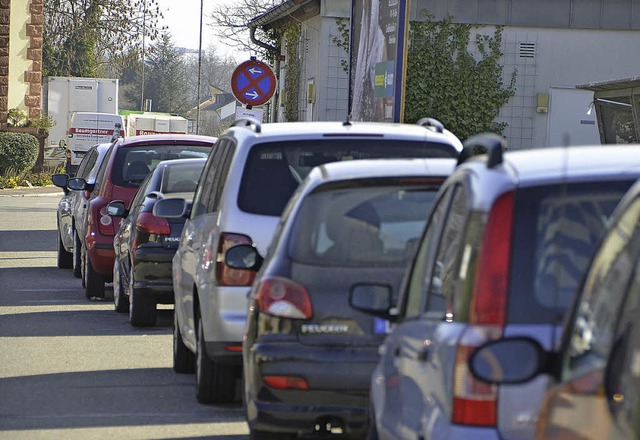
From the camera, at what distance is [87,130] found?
159 ft

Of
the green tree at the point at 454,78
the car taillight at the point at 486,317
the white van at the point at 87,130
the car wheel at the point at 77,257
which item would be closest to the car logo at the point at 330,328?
the car taillight at the point at 486,317

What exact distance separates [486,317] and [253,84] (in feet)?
59.1

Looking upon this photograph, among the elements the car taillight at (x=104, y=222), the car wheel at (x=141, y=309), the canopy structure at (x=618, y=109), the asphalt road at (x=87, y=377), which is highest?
the canopy structure at (x=618, y=109)

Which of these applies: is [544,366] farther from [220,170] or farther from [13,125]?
[13,125]

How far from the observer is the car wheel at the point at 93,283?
15562 millimetres

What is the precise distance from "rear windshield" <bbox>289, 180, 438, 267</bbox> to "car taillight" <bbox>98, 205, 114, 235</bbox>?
28.6ft

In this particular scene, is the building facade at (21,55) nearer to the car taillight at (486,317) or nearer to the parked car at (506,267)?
the parked car at (506,267)

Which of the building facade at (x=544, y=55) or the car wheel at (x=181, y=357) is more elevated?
the building facade at (x=544, y=55)

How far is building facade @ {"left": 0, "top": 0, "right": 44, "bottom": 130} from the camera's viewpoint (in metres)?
46.8

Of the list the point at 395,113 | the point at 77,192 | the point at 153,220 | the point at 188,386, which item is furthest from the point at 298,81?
the point at 188,386

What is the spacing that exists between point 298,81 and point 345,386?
2526 centimetres

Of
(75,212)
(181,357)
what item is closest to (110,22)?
(75,212)

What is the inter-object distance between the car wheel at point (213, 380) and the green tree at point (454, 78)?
59.5 ft

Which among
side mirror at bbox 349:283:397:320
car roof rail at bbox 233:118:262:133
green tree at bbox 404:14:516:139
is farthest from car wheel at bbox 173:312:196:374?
green tree at bbox 404:14:516:139
